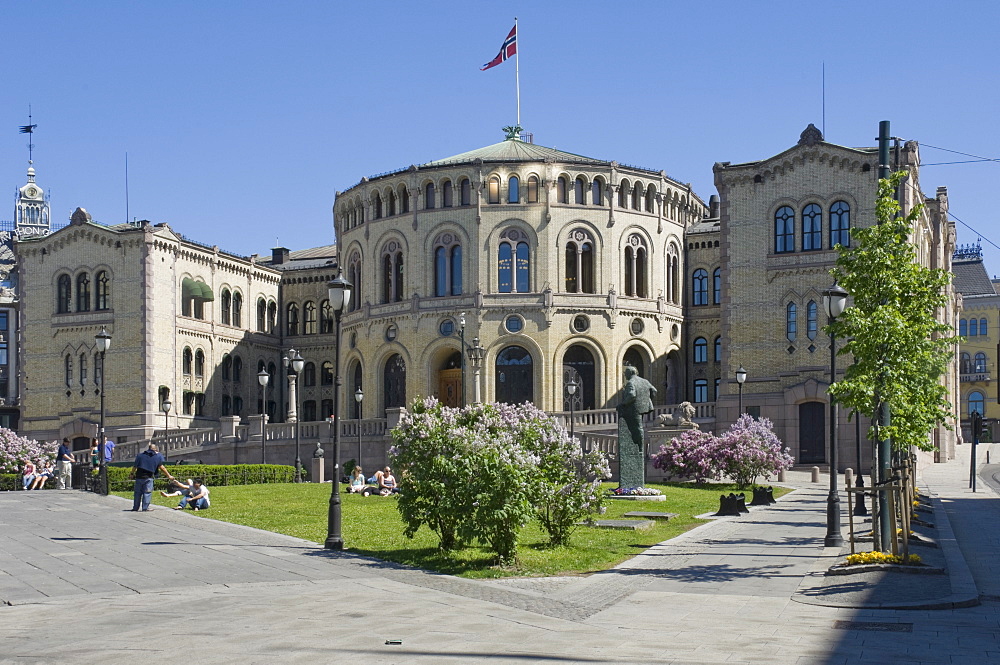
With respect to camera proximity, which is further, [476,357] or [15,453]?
[476,357]

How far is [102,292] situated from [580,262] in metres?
26.5

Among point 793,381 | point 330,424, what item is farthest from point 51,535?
point 793,381

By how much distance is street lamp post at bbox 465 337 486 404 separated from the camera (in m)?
54.6

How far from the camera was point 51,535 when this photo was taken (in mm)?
23125

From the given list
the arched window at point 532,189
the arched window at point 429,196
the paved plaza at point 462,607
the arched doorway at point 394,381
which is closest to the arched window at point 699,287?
the arched window at point 532,189

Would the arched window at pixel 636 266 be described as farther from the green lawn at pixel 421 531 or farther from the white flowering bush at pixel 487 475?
the white flowering bush at pixel 487 475

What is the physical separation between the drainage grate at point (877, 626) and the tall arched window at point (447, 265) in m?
48.7

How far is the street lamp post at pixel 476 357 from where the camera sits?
2149 inches

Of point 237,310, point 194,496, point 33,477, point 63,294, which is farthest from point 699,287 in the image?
point 194,496

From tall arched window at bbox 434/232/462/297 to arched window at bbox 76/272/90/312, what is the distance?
20129 mm

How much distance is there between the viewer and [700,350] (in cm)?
6606

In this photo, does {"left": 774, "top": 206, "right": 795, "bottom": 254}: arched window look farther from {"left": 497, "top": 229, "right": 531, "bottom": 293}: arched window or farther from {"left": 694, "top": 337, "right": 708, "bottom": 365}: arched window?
{"left": 497, "top": 229, "right": 531, "bottom": 293}: arched window

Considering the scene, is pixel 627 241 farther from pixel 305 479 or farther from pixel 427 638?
pixel 427 638

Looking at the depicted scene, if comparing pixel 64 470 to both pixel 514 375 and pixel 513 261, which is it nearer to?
pixel 514 375
